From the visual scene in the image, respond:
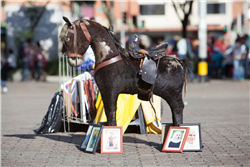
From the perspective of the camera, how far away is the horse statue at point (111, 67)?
6098 mm

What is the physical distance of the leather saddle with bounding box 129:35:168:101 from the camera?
602 centimetres

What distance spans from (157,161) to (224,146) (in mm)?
1351

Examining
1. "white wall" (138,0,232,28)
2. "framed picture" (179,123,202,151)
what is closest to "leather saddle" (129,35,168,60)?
"framed picture" (179,123,202,151)

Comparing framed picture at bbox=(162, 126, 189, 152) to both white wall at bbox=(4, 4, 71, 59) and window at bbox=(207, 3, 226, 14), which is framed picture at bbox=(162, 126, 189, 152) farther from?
window at bbox=(207, 3, 226, 14)

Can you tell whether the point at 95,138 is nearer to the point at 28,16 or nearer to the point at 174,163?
the point at 174,163

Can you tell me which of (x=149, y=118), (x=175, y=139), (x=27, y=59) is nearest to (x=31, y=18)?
(x=27, y=59)

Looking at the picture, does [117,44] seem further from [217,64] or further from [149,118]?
[217,64]

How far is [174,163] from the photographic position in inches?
218

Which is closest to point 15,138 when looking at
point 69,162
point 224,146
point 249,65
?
point 69,162

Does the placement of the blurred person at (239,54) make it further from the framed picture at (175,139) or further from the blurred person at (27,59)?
the framed picture at (175,139)

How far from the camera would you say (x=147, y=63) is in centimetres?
609

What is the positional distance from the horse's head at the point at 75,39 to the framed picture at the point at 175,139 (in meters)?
1.71

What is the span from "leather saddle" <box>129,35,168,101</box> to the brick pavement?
3.24ft

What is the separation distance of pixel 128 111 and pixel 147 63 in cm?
156
